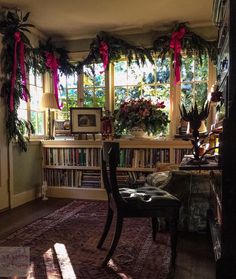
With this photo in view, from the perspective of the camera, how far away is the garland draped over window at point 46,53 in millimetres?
3699

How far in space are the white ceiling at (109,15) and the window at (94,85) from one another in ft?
1.70

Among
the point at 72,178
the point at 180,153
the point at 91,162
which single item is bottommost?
the point at 72,178

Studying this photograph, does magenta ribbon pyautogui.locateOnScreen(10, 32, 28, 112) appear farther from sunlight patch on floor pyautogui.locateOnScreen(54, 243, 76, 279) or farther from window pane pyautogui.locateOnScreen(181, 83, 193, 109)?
window pane pyautogui.locateOnScreen(181, 83, 193, 109)

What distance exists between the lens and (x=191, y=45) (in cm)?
413

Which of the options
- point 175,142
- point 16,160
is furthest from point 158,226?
point 16,160

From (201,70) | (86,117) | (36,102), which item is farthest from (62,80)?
(201,70)

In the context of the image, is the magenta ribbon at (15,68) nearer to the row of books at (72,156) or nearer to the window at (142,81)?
the row of books at (72,156)

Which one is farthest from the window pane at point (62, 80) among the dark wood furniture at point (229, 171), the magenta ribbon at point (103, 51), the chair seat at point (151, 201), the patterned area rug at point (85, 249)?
the dark wood furniture at point (229, 171)

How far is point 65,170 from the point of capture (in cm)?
445

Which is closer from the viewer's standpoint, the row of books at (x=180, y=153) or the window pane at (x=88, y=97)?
the row of books at (x=180, y=153)

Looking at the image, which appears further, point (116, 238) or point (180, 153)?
point (180, 153)

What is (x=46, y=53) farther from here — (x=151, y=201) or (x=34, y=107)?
(x=151, y=201)

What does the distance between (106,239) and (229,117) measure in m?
1.74

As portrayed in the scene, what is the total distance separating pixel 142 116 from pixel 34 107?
5.51ft
